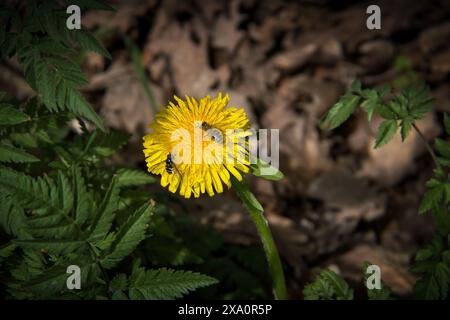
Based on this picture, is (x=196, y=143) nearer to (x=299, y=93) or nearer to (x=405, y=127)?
(x=405, y=127)

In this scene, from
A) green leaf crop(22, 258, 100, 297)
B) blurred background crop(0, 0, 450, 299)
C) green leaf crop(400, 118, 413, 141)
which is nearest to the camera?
green leaf crop(22, 258, 100, 297)

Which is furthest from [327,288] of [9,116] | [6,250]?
[9,116]

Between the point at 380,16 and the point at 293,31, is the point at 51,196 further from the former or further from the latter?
the point at 380,16

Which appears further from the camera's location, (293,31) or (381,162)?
(293,31)

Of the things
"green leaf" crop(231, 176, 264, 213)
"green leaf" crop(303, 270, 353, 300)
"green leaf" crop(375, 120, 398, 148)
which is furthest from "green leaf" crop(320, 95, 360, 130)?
"green leaf" crop(303, 270, 353, 300)

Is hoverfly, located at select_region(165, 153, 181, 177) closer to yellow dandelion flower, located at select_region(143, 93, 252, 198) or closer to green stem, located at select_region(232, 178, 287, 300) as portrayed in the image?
yellow dandelion flower, located at select_region(143, 93, 252, 198)
